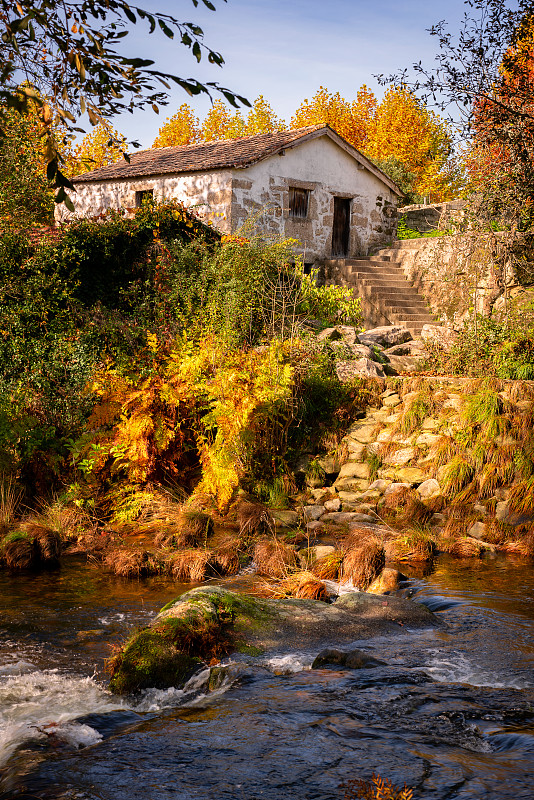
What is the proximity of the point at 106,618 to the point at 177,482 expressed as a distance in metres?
4.32

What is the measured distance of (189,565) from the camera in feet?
28.4

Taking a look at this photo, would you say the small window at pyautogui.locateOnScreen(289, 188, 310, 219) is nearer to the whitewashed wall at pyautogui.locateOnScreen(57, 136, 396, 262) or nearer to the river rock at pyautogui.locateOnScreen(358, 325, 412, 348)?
the whitewashed wall at pyautogui.locateOnScreen(57, 136, 396, 262)

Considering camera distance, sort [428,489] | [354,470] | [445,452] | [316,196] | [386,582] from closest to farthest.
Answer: [386,582] → [428,489] → [445,452] → [354,470] → [316,196]

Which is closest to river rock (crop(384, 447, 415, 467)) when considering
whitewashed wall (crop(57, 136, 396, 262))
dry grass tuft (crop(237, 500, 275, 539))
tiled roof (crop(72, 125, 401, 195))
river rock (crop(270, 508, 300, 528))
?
river rock (crop(270, 508, 300, 528))

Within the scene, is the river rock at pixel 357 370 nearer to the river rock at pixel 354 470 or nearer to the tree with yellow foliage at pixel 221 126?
the river rock at pixel 354 470

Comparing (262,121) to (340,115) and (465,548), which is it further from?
(465,548)

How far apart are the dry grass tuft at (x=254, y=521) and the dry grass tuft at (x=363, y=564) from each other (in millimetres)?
1579

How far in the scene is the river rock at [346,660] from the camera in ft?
19.2

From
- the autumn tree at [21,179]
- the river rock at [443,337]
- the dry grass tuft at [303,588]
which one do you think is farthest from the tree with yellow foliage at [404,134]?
the dry grass tuft at [303,588]

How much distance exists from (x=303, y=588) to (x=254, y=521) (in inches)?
93.0

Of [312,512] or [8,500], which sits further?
[312,512]

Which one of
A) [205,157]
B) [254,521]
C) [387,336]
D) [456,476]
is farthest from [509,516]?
[205,157]

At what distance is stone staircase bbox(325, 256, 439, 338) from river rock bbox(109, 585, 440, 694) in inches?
418

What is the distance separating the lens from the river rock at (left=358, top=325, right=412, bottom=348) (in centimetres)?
1535
